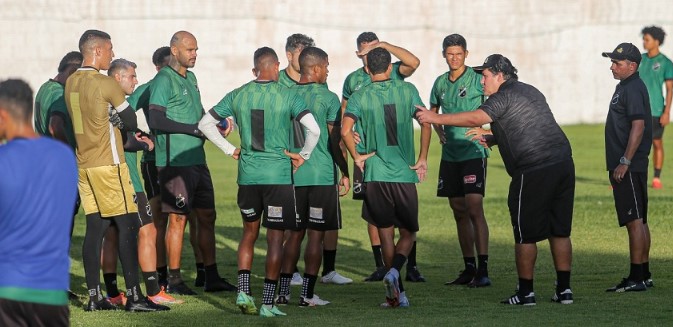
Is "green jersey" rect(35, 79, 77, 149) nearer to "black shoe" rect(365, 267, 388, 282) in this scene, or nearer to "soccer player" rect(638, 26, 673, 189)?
"black shoe" rect(365, 267, 388, 282)

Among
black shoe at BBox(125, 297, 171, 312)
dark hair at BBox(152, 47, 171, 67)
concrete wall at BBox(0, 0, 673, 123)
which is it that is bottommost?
black shoe at BBox(125, 297, 171, 312)

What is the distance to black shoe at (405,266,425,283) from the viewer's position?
12117 millimetres

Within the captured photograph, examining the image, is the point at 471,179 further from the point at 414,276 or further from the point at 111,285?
the point at 111,285

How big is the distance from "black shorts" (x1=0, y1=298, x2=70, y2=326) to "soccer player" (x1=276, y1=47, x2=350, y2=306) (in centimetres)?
454

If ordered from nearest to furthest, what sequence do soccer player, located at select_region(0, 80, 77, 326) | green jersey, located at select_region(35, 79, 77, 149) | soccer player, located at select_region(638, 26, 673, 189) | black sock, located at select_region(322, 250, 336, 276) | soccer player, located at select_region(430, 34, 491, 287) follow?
soccer player, located at select_region(0, 80, 77, 326), green jersey, located at select_region(35, 79, 77, 149), soccer player, located at select_region(430, 34, 491, 287), black sock, located at select_region(322, 250, 336, 276), soccer player, located at select_region(638, 26, 673, 189)

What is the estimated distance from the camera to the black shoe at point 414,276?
39.8 feet

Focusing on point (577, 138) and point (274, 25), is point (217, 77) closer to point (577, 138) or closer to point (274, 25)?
point (274, 25)

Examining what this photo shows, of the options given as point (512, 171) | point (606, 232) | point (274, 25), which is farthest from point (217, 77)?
point (512, 171)

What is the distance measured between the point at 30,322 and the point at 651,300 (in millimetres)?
6020

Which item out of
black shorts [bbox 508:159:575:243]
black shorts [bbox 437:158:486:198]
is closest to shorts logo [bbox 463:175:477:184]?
black shorts [bbox 437:158:486:198]

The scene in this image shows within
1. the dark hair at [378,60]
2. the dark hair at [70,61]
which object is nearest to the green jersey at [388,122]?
the dark hair at [378,60]

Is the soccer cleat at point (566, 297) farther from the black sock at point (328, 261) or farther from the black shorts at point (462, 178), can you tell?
the black sock at point (328, 261)

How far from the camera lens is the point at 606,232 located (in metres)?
15.3

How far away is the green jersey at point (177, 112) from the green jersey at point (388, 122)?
1620mm
